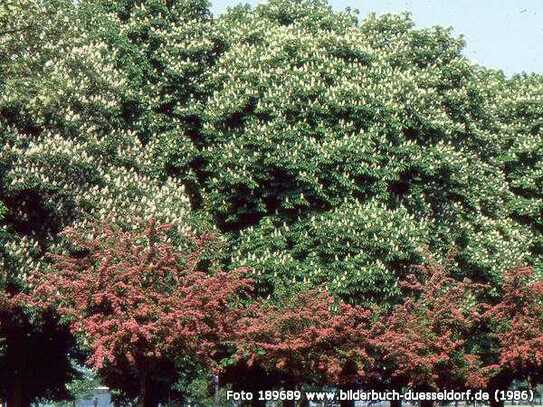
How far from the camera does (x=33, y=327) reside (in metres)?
29.3

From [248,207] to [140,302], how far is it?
31.0 ft

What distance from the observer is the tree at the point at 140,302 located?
1936 cm

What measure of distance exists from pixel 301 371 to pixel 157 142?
11602mm

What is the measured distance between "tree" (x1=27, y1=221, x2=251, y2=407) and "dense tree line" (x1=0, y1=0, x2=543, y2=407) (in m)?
0.09

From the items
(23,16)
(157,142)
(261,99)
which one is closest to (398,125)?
(261,99)

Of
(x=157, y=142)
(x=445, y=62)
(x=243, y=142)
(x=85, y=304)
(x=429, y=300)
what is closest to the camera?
(x=85, y=304)

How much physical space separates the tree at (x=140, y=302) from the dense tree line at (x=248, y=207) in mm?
89

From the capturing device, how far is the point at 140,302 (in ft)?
65.9

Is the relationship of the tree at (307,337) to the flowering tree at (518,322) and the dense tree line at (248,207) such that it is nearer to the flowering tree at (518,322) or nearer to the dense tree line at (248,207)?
the dense tree line at (248,207)

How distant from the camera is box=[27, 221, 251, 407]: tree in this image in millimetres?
19359

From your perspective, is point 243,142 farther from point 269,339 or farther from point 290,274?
point 269,339

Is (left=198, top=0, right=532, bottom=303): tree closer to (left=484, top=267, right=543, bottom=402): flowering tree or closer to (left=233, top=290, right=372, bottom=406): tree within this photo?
(left=233, top=290, right=372, bottom=406): tree

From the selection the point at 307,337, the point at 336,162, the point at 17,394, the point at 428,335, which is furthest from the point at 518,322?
the point at 17,394

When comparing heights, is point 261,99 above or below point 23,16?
below
